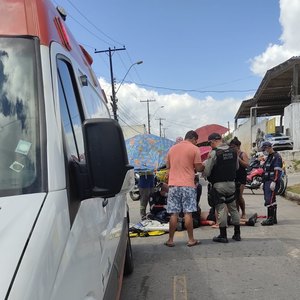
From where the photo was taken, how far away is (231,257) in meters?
6.45

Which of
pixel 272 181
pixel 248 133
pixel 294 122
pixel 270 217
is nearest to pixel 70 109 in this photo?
pixel 272 181

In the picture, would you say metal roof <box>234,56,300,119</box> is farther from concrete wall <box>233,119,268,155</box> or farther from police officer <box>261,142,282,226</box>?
police officer <box>261,142,282,226</box>

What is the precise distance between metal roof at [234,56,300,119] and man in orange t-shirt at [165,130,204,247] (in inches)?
1169

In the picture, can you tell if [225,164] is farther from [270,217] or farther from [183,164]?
[270,217]

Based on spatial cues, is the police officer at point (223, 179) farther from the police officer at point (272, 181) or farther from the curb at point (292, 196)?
the curb at point (292, 196)

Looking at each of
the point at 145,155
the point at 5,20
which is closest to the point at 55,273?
the point at 5,20

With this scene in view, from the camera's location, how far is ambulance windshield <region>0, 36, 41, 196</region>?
1.84m

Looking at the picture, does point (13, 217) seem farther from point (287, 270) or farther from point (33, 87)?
point (287, 270)

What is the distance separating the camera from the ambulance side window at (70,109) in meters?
2.26

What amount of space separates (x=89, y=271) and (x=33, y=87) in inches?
37.0

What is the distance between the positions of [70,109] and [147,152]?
8738 millimetres

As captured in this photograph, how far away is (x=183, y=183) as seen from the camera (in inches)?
275

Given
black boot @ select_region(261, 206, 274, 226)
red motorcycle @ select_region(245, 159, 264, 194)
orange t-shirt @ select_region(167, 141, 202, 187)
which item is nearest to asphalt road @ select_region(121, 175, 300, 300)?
black boot @ select_region(261, 206, 274, 226)

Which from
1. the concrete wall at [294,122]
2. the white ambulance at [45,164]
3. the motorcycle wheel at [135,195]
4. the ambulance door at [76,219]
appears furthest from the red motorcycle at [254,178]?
the white ambulance at [45,164]
